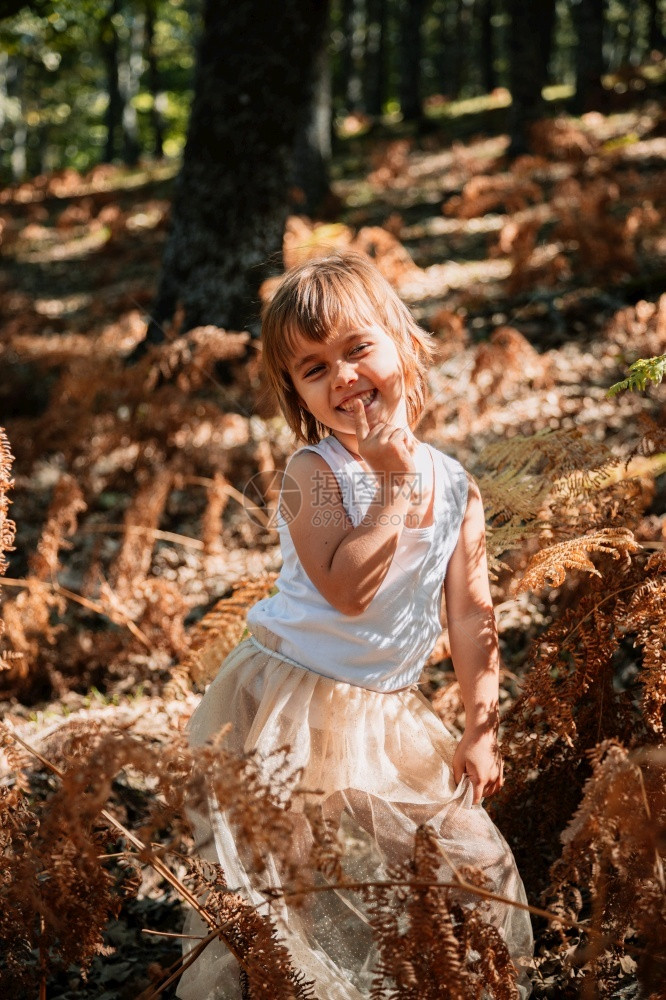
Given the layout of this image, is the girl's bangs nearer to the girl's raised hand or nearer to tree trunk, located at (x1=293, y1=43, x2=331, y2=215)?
the girl's raised hand

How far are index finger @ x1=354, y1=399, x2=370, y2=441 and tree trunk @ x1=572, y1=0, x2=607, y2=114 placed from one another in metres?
17.0

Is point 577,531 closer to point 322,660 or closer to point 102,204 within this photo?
point 322,660

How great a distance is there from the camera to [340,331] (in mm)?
2090

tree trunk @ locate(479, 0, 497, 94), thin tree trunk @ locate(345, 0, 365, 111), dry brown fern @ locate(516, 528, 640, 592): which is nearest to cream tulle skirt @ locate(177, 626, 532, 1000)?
dry brown fern @ locate(516, 528, 640, 592)

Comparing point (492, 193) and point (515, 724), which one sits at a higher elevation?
point (492, 193)

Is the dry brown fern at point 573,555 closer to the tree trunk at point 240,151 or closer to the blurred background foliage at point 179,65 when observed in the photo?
the tree trunk at point 240,151

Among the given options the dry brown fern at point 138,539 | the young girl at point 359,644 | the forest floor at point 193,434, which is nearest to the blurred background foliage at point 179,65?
the forest floor at point 193,434

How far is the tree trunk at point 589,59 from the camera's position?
54.1ft

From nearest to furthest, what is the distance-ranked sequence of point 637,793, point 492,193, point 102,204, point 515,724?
point 637,793, point 515,724, point 492,193, point 102,204

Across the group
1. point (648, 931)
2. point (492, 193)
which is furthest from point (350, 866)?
point (492, 193)

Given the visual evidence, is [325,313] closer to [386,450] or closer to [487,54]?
[386,450]

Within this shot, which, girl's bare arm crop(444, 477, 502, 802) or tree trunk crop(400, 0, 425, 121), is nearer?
girl's bare arm crop(444, 477, 502, 802)

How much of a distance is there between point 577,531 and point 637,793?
96 cm

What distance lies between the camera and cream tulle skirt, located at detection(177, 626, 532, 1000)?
2.01 metres
